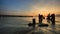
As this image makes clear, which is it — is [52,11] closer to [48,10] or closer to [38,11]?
[48,10]

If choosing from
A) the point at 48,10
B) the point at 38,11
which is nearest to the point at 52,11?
the point at 48,10

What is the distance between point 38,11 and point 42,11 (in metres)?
0.76

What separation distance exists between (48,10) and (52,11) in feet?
2.19

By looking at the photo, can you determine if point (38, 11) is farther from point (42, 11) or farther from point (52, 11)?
point (52, 11)

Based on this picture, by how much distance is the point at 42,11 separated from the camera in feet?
64.0

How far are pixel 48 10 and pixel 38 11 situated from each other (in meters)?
1.59

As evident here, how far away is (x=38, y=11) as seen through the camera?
65.6ft

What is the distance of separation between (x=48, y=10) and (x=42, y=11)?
114 centimetres

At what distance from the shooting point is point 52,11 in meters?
20.1

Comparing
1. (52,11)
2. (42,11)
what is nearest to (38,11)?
(42,11)
